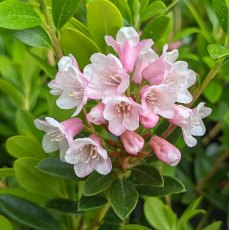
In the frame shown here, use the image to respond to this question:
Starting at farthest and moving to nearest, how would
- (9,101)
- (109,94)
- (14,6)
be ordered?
(9,101) → (14,6) → (109,94)

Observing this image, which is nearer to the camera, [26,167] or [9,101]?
[26,167]

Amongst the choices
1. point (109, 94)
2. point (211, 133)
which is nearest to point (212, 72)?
point (109, 94)

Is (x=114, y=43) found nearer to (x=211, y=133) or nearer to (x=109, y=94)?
(x=109, y=94)

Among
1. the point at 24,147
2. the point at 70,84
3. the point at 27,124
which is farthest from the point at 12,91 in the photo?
the point at 70,84

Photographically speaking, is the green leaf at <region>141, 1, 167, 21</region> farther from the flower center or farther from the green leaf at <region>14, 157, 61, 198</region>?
the green leaf at <region>14, 157, 61, 198</region>

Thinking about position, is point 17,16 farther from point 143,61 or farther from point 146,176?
point 146,176
